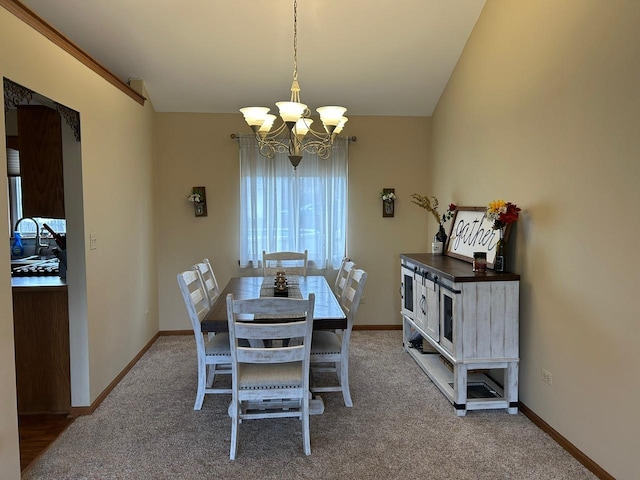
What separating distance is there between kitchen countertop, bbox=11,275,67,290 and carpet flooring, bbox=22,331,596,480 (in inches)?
37.8

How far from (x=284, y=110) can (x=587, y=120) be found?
1770 millimetres

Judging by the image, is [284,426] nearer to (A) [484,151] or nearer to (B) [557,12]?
(A) [484,151]

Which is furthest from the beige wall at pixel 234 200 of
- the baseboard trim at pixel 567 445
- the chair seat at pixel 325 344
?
the baseboard trim at pixel 567 445

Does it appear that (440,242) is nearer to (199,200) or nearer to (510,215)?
(510,215)

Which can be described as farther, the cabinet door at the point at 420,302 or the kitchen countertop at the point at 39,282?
the cabinet door at the point at 420,302

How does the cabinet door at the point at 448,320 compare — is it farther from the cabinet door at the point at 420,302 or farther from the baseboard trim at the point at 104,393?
the baseboard trim at the point at 104,393

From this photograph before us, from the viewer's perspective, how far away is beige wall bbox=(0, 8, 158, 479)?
7.42 ft

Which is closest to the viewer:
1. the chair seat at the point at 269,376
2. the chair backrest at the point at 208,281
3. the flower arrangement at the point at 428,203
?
the chair seat at the point at 269,376

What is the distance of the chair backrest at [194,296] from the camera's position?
304 cm

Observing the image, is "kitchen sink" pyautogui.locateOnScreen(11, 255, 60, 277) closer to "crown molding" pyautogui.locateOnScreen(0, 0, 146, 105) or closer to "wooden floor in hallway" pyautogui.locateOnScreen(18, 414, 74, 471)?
"wooden floor in hallway" pyautogui.locateOnScreen(18, 414, 74, 471)

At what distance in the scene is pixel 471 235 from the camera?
3895mm

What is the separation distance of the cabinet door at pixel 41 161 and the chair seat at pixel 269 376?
1.76 metres

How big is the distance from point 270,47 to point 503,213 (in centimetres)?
256

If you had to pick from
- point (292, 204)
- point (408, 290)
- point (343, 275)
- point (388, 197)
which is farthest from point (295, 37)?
point (408, 290)
